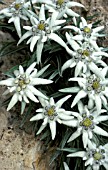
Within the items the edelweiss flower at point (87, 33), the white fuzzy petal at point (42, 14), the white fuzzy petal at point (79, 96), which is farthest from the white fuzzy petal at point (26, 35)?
the white fuzzy petal at point (79, 96)

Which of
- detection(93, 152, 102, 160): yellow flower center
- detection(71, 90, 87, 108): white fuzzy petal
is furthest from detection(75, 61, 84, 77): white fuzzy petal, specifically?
detection(93, 152, 102, 160): yellow flower center

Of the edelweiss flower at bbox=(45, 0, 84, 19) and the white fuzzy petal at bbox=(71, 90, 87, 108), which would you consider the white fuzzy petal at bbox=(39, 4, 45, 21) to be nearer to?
the edelweiss flower at bbox=(45, 0, 84, 19)

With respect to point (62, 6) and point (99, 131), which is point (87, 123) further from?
point (62, 6)

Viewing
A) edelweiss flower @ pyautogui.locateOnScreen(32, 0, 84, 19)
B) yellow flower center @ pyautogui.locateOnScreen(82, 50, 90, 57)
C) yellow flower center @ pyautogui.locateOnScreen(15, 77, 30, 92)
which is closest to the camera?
yellow flower center @ pyautogui.locateOnScreen(15, 77, 30, 92)

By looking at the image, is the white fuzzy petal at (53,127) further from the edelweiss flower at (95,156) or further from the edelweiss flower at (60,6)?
the edelweiss flower at (60,6)

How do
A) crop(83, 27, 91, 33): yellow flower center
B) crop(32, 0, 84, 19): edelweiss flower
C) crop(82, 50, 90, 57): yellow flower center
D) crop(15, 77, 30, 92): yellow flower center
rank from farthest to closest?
crop(32, 0, 84, 19): edelweiss flower
crop(83, 27, 91, 33): yellow flower center
crop(82, 50, 90, 57): yellow flower center
crop(15, 77, 30, 92): yellow flower center

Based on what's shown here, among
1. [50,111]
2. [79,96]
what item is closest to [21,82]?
[50,111]
